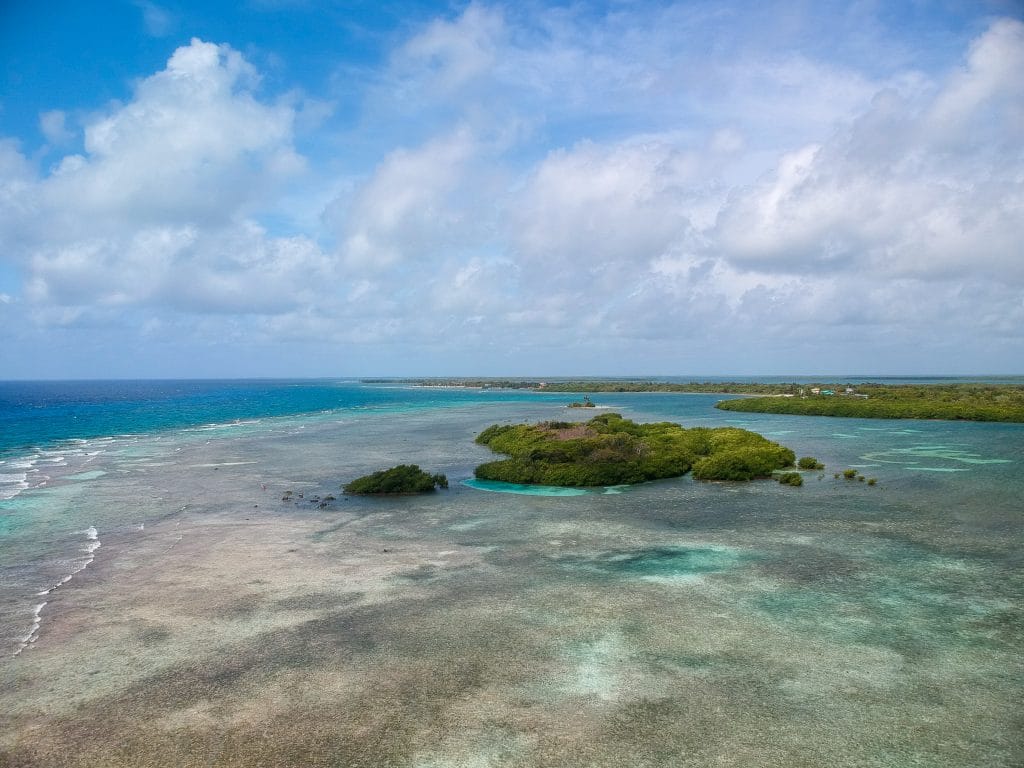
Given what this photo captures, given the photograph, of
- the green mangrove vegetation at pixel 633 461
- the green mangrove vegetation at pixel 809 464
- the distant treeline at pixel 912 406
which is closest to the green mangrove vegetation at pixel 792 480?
the green mangrove vegetation at pixel 633 461

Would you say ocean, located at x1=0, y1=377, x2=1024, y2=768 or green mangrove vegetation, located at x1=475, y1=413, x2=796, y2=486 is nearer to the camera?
ocean, located at x1=0, y1=377, x2=1024, y2=768

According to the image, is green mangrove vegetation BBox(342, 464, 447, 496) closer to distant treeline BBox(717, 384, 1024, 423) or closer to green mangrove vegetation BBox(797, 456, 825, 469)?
green mangrove vegetation BBox(797, 456, 825, 469)

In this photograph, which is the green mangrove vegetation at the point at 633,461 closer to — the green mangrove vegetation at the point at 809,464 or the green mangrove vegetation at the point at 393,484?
the green mangrove vegetation at the point at 809,464

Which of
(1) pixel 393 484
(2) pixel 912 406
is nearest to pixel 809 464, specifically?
(1) pixel 393 484

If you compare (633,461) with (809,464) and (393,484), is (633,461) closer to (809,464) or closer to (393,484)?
(809,464)

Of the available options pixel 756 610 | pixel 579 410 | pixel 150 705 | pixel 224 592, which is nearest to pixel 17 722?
pixel 150 705

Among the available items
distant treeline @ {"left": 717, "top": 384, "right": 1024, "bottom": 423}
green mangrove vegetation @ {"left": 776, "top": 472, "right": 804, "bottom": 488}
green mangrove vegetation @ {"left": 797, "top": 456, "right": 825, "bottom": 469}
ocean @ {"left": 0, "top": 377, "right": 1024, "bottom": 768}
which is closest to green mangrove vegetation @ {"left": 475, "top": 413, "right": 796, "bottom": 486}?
green mangrove vegetation @ {"left": 797, "top": 456, "right": 825, "bottom": 469}
